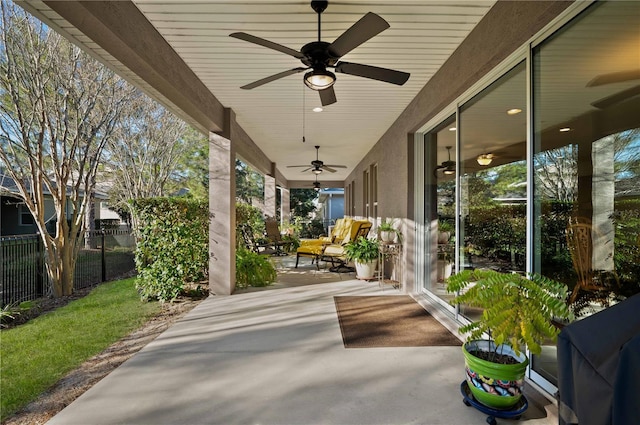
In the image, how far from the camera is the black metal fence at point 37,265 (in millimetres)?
4039

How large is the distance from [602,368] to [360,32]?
213 cm

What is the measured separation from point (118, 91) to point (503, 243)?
19.1 feet

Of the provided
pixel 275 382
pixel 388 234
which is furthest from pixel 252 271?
pixel 275 382

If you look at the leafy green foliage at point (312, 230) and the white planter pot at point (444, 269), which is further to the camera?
the leafy green foliage at point (312, 230)

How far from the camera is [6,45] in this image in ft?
12.5

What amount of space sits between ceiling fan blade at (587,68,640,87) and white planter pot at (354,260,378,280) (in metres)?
4.22

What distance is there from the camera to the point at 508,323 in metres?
1.70

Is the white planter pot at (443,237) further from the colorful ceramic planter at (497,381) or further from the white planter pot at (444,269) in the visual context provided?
the colorful ceramic planter at (497,381)

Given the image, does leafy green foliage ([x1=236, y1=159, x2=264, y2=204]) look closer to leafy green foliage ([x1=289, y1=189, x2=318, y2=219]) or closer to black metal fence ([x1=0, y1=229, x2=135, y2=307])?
leafy green foliage ([x1=289, y1=189, x2=318, y2=219])

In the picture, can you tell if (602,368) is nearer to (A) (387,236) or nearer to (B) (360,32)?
(B) (360,32)

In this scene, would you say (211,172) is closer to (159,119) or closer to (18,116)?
(18,116)

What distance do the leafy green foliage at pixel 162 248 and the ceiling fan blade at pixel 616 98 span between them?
4.35m

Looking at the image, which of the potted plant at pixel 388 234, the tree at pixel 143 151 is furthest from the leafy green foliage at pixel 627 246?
the tree at pixel 143 151

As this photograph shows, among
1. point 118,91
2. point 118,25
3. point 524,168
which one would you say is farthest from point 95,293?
point 524,168
